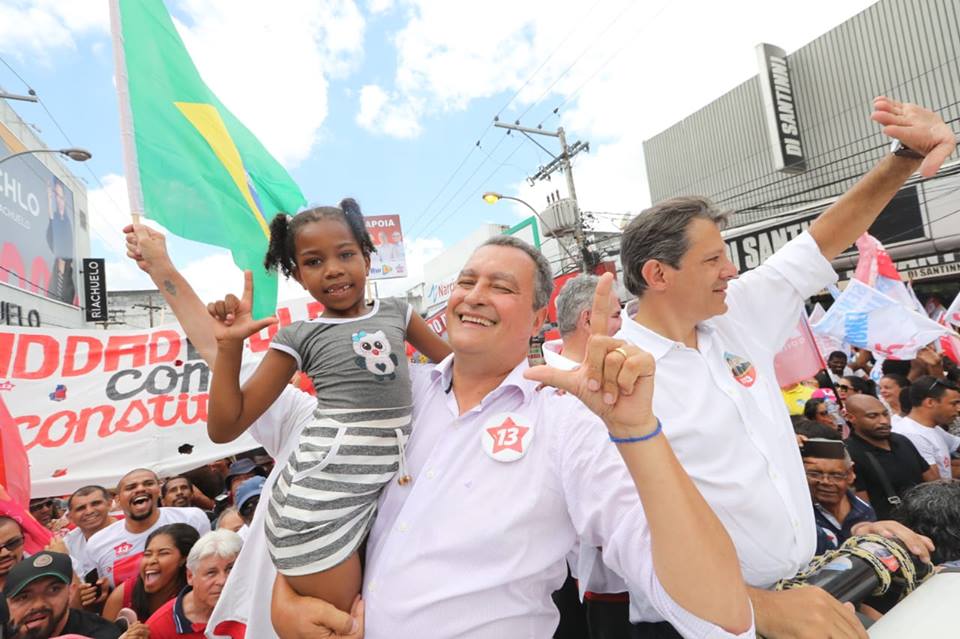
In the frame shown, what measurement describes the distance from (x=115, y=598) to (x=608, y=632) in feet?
11.3

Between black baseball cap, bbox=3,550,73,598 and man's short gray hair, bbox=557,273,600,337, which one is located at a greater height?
man's short gray hair, bbox=557,273,600,337

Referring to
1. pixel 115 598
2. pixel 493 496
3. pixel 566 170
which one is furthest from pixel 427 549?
pixel 566 170

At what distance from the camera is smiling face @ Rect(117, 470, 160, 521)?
13.9 feet

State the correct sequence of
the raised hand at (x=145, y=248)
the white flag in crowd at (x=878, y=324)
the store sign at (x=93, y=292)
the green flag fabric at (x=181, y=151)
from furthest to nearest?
the store sign at (x=93, y=292)
the white flag in crowd at (x=878, y=324)
the green flag fabric at (x=181, y=151)
the raised hand at (x=145, y=248)

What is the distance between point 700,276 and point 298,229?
1521 mm

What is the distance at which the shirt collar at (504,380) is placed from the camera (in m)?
1.67

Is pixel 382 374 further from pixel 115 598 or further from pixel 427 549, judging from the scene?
pixel 115 598

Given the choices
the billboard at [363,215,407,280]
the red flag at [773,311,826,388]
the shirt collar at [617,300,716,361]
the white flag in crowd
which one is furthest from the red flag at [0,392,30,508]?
the billboard at [363,215,407,280]

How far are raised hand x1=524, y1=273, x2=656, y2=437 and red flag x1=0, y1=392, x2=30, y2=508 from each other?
4.06 metres

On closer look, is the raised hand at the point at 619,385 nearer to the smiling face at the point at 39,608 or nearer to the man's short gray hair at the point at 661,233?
the man's short gray hair at the point at 661,233

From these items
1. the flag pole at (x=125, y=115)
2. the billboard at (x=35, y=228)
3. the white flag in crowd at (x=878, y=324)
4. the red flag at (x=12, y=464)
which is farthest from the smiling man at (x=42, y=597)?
the billboard at (x=35, y=228)

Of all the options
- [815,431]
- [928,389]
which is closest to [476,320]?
[815,431]

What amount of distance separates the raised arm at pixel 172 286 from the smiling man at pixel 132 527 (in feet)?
9.41

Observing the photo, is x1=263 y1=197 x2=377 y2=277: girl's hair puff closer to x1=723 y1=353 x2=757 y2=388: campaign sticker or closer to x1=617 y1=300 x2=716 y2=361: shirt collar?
x1=617 y1=300 x2=716 y2=361: shirt collar
